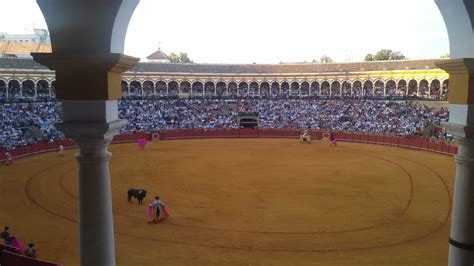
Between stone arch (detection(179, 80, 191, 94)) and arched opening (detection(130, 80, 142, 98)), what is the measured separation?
19.1 feet

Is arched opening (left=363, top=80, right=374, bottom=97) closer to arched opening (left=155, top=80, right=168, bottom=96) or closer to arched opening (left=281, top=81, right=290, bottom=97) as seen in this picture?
arched opening (left=281, top=81, right=290, bottom=97)

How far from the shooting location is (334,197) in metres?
15.9

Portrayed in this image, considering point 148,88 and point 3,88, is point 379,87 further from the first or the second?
point 3,88

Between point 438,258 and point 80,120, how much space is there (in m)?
9.10

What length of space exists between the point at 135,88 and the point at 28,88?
13581mm

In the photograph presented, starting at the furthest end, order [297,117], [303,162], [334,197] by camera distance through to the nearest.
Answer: [297,117]
[303,162]
[334,197]

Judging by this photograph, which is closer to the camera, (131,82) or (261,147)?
(261,147)

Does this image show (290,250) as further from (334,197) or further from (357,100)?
(357,100)

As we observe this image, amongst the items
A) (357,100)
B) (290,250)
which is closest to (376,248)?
(290,250)

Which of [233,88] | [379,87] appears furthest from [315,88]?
[233,88]

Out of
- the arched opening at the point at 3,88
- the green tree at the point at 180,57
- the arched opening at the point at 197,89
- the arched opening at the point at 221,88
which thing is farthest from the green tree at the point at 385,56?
the arched opening at the point at 3,88

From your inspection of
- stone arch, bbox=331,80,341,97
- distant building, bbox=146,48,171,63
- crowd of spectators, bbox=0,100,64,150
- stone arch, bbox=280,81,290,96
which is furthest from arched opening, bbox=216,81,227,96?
distant building, bbox=146,48,171,63

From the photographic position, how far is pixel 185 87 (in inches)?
2334

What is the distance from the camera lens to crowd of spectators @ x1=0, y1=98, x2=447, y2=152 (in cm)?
3716
